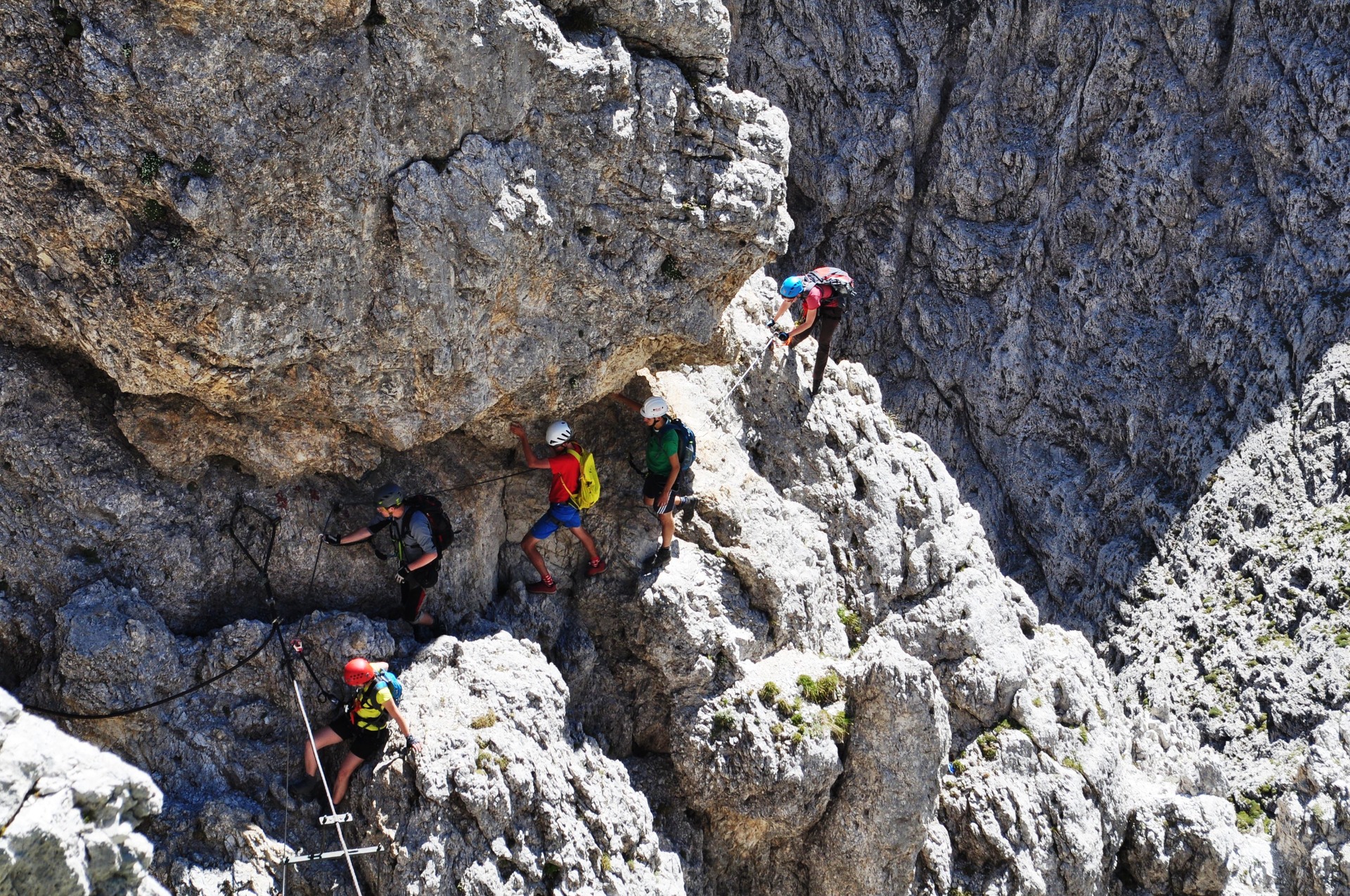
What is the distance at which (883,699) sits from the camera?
58.9 ft

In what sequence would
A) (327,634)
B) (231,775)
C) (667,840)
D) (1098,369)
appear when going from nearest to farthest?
(231,775), (327,634), (667,840), (1098,369)

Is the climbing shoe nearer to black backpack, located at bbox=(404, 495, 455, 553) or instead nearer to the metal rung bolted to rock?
black backpack, located at bbox=(404, 495, 455, 553)

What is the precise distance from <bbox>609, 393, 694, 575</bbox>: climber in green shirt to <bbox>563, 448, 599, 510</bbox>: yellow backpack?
91cm

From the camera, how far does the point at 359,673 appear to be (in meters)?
14.3

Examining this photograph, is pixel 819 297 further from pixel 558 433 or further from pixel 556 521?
pixel 556 521

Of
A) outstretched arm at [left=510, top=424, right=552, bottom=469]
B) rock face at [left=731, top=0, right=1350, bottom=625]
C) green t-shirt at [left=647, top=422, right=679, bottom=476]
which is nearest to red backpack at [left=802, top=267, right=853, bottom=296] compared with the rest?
green t-shirt at [left=647, top=422, right=679, bottom=476]

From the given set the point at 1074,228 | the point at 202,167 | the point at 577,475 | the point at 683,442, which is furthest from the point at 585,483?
the point at 1074,228

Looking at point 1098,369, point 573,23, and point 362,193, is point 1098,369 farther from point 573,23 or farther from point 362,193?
point 362,193

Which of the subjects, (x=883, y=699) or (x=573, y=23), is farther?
(x=883, y=699)

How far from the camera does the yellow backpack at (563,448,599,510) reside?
1745 cm

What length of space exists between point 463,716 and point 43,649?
5.12 meters

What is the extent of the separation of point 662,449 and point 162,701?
24.9 feet

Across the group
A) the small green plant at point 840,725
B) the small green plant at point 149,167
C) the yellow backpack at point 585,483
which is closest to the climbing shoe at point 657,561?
the yellow backpack at point 585,483

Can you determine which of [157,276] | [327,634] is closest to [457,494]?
[327,634]
